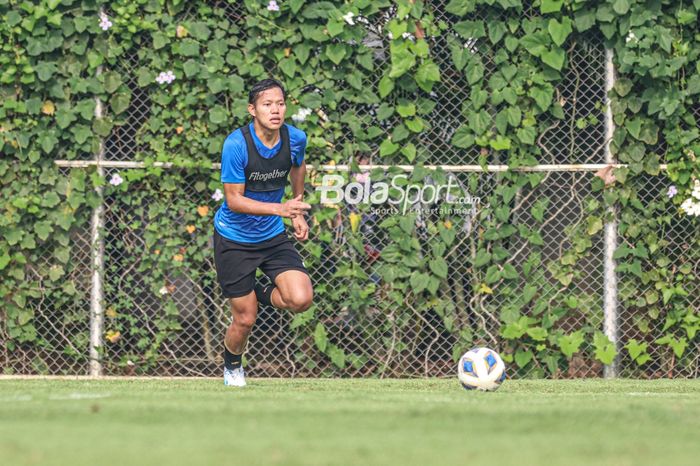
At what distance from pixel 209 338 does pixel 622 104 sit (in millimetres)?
3664

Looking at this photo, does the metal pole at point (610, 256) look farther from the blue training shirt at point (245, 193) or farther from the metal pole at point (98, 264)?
the metal pole at point (98, 264)

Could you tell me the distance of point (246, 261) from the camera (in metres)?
7.33

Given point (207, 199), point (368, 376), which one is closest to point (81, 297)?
point (207, 199)

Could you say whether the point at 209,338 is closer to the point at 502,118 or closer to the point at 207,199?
the point at 207,199

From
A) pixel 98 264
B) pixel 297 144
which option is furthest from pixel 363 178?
pixel 98 264

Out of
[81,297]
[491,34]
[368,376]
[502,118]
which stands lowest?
[368,376]

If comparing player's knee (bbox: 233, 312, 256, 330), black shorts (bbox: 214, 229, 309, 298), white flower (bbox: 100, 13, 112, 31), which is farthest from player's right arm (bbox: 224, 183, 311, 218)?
white flower (bbox: 100, 13, 112, 31)

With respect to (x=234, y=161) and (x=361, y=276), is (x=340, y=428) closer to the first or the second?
(x=234, y=161)

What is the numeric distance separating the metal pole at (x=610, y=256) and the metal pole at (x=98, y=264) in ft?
12.8

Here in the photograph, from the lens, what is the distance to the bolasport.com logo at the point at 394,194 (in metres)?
8.55

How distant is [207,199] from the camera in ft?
28.2

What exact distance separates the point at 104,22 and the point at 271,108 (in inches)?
84.6

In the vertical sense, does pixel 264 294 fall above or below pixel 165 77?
below

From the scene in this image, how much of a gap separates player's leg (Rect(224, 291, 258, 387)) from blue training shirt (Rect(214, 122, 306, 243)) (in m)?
0.41
